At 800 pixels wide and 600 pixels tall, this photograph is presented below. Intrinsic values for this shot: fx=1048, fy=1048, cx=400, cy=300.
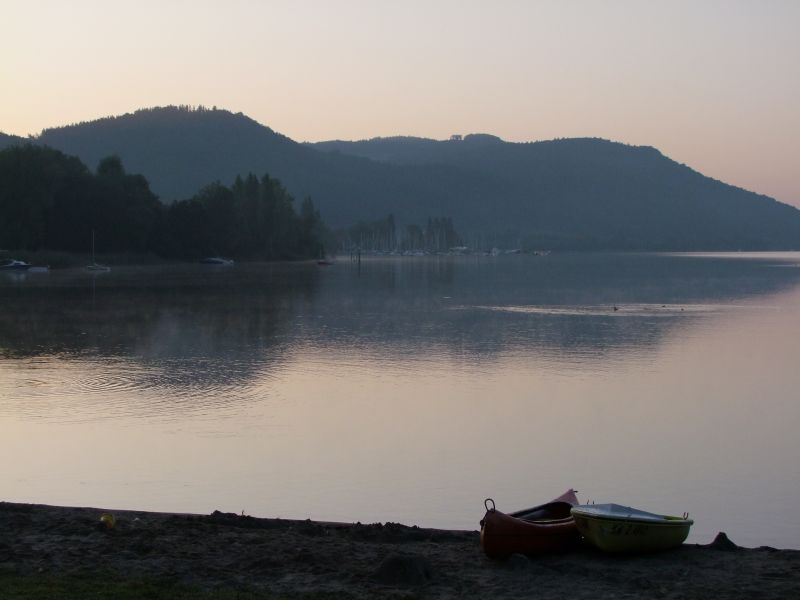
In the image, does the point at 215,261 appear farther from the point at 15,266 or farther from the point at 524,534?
the point at 524,534

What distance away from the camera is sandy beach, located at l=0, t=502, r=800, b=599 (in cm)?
1038

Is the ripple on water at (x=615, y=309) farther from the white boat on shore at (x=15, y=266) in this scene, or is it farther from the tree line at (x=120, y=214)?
the tree line at (x=120, y=214)

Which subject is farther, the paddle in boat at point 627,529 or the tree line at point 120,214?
the tree line at point 120,214

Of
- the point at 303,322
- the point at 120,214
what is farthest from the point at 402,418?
the point at 120,214

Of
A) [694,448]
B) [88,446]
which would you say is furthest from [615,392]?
[88,446]

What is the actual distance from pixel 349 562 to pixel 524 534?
6.39 feet

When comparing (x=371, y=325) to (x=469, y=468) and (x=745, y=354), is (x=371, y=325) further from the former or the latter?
(x=469, y=468)

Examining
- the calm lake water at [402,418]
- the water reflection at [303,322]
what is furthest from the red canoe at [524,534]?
the water reflection at [303,322]

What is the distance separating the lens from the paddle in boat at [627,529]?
449 inches

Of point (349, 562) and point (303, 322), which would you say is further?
point (303, 322)

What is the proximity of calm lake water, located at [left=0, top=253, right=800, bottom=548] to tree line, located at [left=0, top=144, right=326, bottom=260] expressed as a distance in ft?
280

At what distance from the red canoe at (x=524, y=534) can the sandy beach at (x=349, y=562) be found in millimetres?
138

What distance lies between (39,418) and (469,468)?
915 centimetres

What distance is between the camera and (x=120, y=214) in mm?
133750
